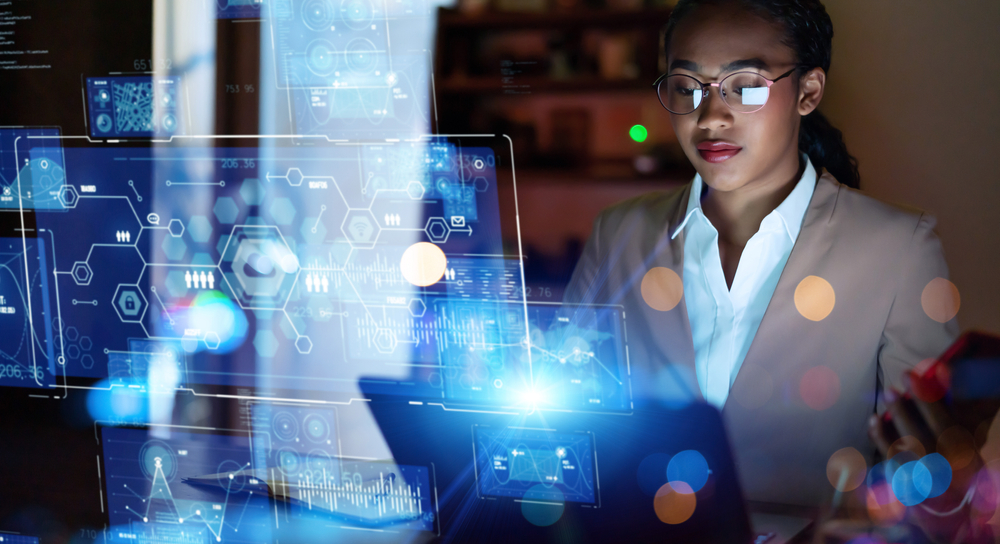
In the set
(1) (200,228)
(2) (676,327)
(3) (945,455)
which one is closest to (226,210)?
(1) (200,228)

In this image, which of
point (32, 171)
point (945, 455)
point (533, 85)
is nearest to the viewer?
point (945, 455)

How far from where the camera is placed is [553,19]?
2.69 ft

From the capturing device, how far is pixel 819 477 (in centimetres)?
83

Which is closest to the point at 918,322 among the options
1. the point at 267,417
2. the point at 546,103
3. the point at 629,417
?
the point at 629,417

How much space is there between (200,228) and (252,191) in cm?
11

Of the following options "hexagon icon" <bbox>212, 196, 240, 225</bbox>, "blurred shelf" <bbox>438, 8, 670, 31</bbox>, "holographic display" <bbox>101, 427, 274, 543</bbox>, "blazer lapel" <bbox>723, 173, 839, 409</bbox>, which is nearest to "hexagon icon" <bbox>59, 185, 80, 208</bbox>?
"hexagon icon" <bbox>212, 196, 240, 225</bbox>

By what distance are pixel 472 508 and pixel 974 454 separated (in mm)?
634

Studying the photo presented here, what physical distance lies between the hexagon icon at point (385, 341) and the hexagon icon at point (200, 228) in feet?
1.00

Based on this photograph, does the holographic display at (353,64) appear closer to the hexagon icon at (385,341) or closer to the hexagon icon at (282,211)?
the hexagon icon at (282,211)

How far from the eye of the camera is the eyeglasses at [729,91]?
76 centimetres

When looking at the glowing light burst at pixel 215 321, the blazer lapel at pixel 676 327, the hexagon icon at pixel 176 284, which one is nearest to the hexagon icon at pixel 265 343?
the glowing light burst at pixel 215 321

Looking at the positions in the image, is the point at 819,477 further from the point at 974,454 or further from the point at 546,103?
the point at 546,103

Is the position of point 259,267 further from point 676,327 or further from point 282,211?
point 676,327

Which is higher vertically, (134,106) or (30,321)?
(134,106)
